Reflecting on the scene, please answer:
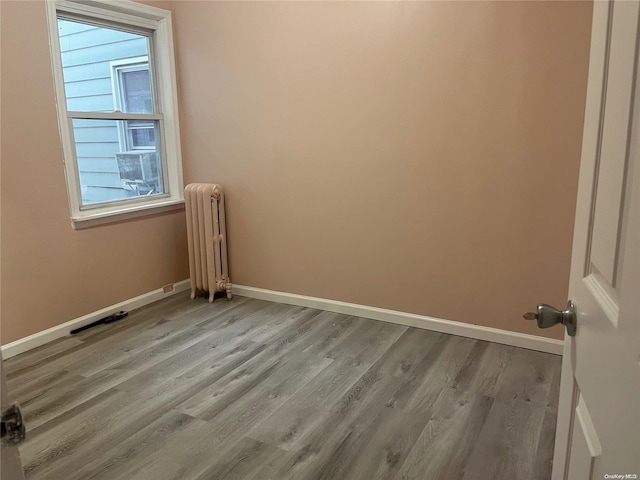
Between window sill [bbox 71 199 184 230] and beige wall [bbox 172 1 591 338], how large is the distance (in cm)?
33

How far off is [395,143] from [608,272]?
2503 millimetres

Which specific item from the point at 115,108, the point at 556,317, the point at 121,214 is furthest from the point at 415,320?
the point at 115,108

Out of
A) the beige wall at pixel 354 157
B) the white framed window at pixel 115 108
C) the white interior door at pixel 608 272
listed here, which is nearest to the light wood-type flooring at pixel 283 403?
the beige wall at pixel 354 157

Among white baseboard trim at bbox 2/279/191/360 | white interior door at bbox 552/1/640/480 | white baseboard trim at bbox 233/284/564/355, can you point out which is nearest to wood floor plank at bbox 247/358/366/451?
white baseboard trim at bbox 233/284/564/355

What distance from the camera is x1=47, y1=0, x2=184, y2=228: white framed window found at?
3.24 metres

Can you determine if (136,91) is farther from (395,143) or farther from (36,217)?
(395,143)

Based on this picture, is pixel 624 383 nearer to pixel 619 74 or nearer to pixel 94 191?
pixel 619 74

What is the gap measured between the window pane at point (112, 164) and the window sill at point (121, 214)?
5.5 inches

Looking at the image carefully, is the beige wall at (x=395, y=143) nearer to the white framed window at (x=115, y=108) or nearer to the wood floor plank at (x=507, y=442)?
the white framed window at (x=115, y=108)

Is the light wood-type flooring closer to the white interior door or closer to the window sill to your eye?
the window sill

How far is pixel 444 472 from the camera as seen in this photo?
1.93 metres

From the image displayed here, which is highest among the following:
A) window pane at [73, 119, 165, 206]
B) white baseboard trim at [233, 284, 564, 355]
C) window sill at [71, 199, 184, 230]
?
window pane at [73, 119, 165, 206]

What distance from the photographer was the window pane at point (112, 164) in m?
3.41

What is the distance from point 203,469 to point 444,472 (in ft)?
3.16
